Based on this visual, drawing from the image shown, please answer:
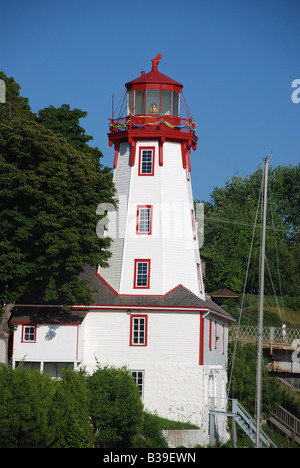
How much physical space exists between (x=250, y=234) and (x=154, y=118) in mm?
36911

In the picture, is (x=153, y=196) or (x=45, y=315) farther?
(x=153, y=196)

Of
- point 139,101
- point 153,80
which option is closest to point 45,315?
point 139,101

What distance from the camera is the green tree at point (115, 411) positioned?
132 ft

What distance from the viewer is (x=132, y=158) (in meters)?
50.7

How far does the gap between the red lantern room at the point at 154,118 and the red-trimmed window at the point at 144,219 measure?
299 cm

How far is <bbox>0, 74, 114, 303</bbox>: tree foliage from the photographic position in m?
44.5

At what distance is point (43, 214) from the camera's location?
44.3 metres

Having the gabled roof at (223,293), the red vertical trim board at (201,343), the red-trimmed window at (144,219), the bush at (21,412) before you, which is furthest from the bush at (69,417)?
the gabled roof at (223,293)

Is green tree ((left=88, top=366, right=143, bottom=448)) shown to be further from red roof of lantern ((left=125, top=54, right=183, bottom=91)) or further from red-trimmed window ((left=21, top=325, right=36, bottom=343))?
red roof of lantern ((left=125, top=54, right=183, bottom=91))

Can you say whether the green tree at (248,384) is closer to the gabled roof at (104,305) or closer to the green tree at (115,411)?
the gabled roof at (104,305)

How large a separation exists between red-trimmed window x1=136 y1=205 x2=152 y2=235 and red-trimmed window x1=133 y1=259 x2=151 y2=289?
1.81 metres

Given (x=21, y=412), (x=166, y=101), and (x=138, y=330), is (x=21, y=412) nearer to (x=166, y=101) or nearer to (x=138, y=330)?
(x=138, y=330)

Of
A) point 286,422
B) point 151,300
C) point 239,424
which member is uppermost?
point 151,300
